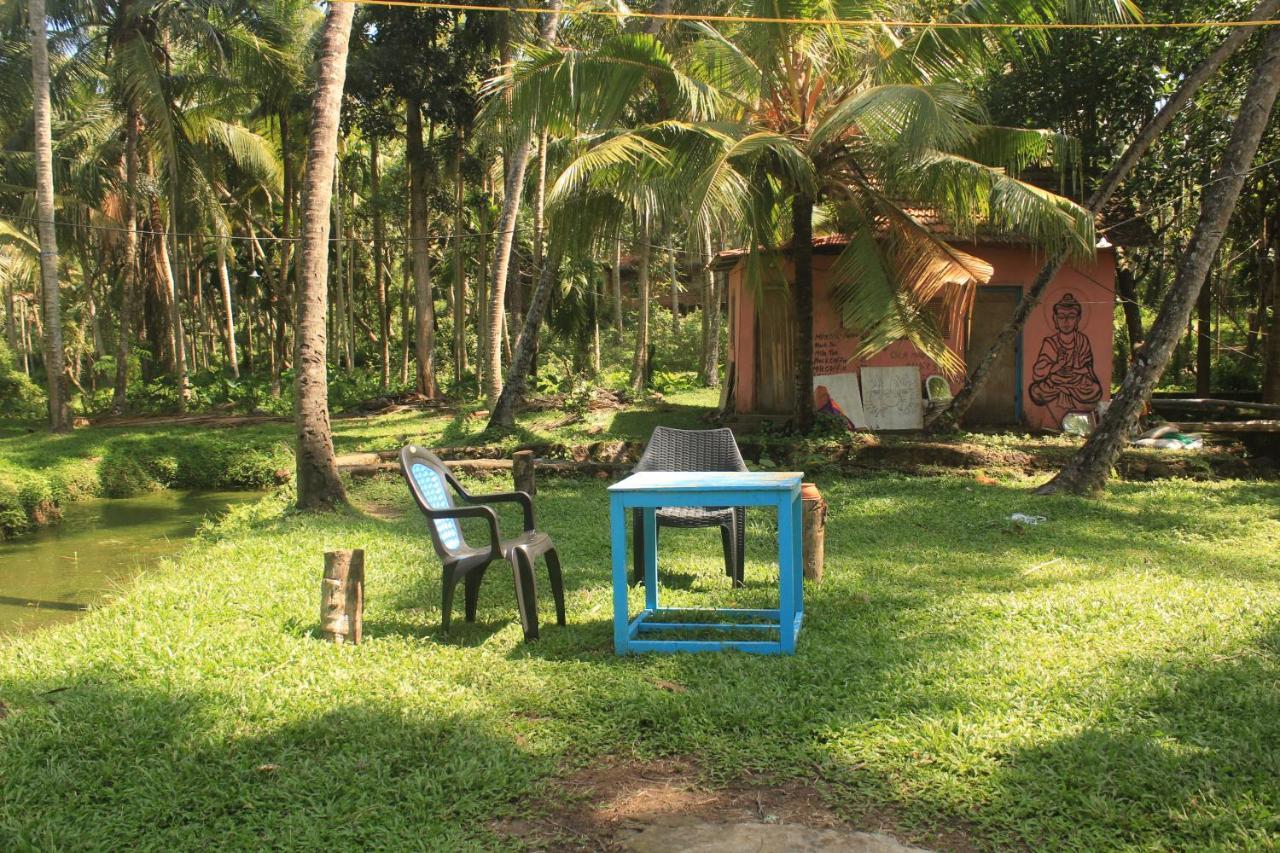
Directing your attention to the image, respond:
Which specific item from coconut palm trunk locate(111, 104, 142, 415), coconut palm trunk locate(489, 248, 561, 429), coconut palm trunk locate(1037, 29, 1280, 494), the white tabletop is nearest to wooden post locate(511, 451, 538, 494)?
coconut palm trunk locate(489, 248, 561, 429)

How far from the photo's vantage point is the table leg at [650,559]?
18.6 feet

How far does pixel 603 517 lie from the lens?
929 centimetres

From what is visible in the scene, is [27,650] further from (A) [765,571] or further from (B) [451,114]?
(B) [451,114]

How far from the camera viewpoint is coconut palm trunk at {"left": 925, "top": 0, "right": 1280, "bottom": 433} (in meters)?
10.1

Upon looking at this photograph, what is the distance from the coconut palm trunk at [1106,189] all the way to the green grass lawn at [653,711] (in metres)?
6.05

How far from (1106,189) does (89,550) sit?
40.1 ft

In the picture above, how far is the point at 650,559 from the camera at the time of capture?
19.0 feet

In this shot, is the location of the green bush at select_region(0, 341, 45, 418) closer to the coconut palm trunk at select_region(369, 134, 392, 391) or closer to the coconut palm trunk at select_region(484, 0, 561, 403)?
the coconut palm trunk at select_region(369, 134, 392, 391)

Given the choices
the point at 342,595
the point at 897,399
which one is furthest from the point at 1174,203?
the point at 342,595

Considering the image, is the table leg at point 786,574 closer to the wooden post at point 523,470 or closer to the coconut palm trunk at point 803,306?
the wooden post at point 523,470

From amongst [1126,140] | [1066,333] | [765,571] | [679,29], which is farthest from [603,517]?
[1126,140]

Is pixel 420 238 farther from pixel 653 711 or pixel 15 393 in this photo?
pixel 653 711

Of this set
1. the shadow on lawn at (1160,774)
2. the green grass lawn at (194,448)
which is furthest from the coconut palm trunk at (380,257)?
the shadow on lawn at (1160,774)

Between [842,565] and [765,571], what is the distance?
21.9 inches
